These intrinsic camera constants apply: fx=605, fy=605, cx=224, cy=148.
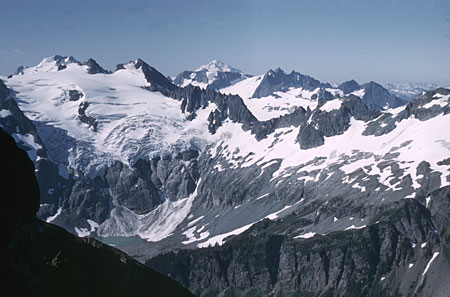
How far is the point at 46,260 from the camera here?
8431 centimetres

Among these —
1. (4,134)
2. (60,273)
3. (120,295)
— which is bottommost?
(120,295)

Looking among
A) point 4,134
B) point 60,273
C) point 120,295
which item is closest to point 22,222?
point 4,134

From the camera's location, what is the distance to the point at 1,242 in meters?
54.4

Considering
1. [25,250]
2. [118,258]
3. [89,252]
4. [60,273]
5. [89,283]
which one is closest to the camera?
[25,250]

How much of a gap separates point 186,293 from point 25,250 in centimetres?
7003

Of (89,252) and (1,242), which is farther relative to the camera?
(89,252)

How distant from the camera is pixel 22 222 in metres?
57.2

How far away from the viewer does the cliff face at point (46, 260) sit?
181ft

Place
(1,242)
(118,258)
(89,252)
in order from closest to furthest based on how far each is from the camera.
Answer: (1,242), (89,252), (118,258)

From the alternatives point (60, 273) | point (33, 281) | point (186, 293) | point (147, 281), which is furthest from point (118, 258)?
point (33, 281)

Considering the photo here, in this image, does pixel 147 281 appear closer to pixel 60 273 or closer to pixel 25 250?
pixel 60 273

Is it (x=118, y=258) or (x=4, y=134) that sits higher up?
(x=4, y=134)

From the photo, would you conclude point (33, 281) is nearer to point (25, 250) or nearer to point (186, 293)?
point (25, 250)

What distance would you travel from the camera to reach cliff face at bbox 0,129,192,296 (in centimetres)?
5512
